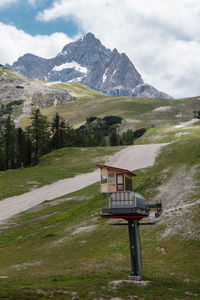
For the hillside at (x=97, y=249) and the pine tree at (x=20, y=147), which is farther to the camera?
the pine tree at (x=20, y=147)

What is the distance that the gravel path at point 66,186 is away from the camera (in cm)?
7138

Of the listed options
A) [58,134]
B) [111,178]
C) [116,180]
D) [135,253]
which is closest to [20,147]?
[58,134]

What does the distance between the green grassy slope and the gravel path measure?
10845mm

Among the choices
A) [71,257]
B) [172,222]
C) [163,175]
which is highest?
[163,175]

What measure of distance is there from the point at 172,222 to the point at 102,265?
41.9 ft

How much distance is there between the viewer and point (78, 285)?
22156mm

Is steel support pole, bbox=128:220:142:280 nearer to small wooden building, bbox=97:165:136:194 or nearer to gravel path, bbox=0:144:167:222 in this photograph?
small wooden building, bbox=97:165:136:194

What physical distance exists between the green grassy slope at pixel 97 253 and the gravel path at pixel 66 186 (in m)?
10.8

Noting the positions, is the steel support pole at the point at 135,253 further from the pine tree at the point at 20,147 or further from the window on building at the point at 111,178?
the pine tree at the point at 20,147

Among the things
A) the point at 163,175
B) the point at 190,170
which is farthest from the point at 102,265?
the point at 190,170

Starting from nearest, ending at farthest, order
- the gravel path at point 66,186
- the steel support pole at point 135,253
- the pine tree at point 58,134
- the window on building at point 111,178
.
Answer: the steel support pole at point 135,253 → the window on building at point 111,178 → the gravel path at point 66,186 → the pine tree at point 58,134

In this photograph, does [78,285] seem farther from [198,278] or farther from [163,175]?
[163,175]

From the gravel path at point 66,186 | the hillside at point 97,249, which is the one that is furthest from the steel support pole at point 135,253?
the gravel path at point 66,186

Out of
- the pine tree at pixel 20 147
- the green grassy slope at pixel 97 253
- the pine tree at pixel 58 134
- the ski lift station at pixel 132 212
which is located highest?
the pine tree at pixel 58 134
